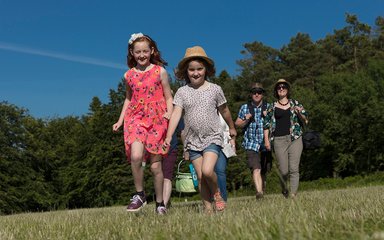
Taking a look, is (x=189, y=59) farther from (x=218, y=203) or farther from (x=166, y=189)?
(x=166, y=189)

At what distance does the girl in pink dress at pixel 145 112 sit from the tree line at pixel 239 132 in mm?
32980

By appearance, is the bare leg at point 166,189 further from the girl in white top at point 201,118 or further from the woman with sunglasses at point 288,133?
the woman with sunglasses at point 288,133

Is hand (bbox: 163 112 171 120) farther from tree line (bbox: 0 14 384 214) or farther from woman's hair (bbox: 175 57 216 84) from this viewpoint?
tree line (bbox: 0 14 384 214)

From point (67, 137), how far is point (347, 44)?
3617 cm

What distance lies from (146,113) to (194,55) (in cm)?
98

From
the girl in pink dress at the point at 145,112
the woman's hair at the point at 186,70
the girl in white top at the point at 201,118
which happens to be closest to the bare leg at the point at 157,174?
the girl in pink dress at the point at 145,112

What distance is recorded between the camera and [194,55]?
6387 mm

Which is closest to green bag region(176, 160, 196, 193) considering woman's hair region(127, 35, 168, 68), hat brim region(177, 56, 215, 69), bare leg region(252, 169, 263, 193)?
bare leg region(252, 169, 263, 193)

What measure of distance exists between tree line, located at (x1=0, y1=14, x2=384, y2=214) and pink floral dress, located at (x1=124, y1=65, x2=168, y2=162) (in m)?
33.1

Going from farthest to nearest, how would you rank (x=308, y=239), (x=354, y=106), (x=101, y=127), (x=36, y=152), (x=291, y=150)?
(x=36, y=152) < (x=101, y=127) < (x=354, y=106) < (x=291, y=150) < (x=308, y=239)

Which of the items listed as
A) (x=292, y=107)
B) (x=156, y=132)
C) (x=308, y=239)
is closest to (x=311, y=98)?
(x=292, y=107)

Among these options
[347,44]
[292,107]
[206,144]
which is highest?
[347,44]

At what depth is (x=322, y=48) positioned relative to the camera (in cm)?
6362

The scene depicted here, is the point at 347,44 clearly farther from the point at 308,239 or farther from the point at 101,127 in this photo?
Answer: the point at 308,239
